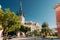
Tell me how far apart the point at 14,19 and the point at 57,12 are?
903 centimetres

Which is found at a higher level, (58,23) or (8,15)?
(8,15)

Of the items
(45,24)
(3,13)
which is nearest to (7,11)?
(3,13)

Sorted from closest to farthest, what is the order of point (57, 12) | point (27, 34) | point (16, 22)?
point (57, 12)
point (16, 22)
point (27, 34)

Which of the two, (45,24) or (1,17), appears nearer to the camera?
(1,17)

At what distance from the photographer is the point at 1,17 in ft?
95.8

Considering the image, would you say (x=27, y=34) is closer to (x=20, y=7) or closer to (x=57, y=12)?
(x=20, y=7)

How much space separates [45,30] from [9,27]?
3037 cm

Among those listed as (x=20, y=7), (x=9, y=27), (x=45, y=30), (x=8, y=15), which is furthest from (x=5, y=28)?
(x=20, y=7)

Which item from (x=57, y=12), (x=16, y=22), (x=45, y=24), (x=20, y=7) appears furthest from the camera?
(x=20, y=7)

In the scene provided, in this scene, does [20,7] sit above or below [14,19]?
above

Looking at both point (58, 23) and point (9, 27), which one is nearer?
point (58, 23)

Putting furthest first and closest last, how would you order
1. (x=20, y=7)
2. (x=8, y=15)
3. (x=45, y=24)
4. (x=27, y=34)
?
(x=20, y=7)
(x=27, y=34)
(x=45, y=24)
(x=8, y=15)

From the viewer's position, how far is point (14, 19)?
29922mm

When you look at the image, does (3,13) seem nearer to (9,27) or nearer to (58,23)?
(9,27)
